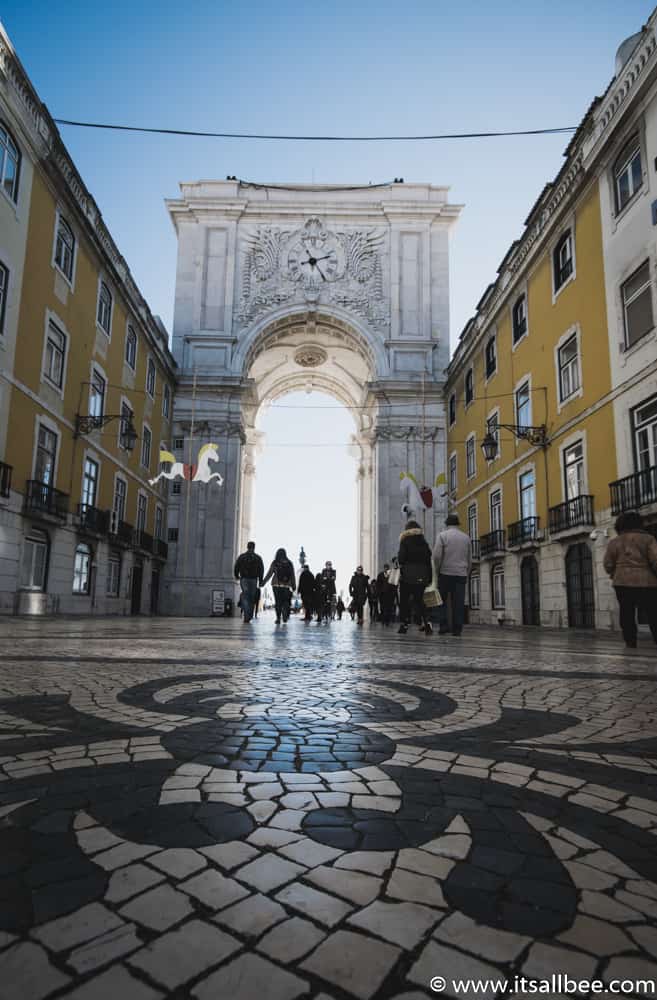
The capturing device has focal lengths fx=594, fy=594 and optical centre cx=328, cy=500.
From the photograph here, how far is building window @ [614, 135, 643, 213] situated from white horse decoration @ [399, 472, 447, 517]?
457 inches

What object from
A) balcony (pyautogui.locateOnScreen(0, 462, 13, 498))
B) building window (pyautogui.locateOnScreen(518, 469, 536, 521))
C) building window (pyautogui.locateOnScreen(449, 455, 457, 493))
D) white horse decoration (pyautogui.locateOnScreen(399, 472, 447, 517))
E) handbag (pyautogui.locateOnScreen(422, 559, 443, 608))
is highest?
building window (pyautogui.locateOnScreen(449, 455, 457, 493))

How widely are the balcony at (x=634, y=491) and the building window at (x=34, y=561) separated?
15.1 metres

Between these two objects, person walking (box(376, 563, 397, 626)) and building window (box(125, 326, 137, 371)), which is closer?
person walking (box(376, 563, 397, 626))

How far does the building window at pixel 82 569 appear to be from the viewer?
19.2 meters

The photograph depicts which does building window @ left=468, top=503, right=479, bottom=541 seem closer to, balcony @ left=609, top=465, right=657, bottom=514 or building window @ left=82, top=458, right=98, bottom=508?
balcony @ left=609, top=465, right=657, bottom=514

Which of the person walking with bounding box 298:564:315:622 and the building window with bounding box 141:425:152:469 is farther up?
the building window with bounding box 141:425:152:469

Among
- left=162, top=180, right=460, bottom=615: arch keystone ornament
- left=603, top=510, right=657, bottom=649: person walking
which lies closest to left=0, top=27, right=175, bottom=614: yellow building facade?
left=162, top=180, right=460, bottom=615: arch keystone ornament

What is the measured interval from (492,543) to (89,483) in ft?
47.5

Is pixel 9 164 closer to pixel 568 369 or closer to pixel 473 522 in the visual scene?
pixel 568 369

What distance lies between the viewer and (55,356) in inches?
703

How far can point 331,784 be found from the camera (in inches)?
53.9

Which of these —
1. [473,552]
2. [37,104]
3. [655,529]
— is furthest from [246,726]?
[473,552]

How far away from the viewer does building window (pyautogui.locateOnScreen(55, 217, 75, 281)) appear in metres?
17.8

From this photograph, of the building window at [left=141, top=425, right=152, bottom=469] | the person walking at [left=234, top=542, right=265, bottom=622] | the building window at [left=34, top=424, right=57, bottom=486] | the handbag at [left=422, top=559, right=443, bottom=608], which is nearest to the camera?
the handbag at [left=422, top=559, right=443, bottom=608]
